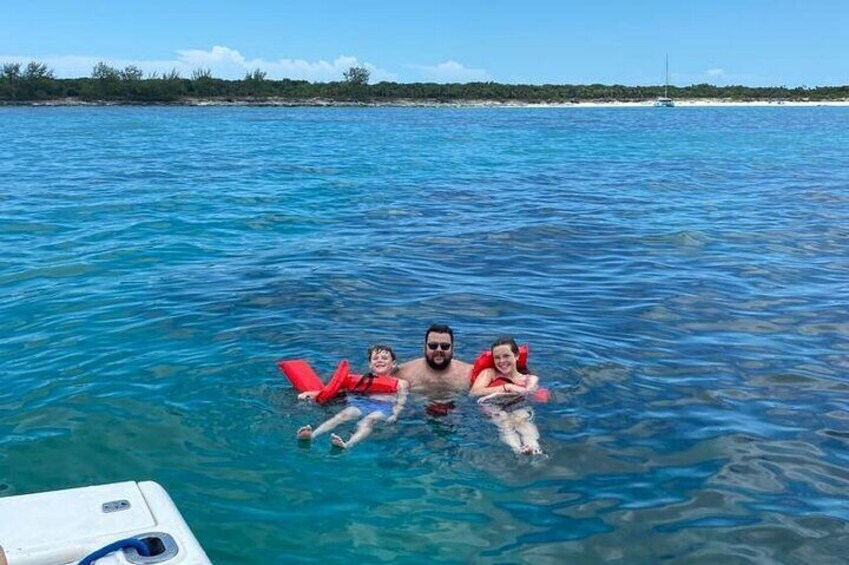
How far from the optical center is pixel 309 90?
158875 millimetres

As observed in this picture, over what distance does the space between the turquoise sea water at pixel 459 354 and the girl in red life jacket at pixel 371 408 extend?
0.52 ft

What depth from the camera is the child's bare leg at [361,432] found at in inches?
282

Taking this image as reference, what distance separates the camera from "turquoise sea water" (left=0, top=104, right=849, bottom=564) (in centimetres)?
619

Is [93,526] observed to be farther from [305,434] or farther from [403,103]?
[403,103]

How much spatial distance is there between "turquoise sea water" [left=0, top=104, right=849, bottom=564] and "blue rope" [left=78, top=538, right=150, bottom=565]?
5.47ft

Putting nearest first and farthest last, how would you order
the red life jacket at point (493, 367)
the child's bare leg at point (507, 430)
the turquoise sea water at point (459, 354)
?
the turquoise sea water at point (459, 354)
the child's bare leg at point (507, 430)
the red life jacket at point (493, 367)

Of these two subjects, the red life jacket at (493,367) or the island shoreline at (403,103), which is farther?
the island shoreline at (403,103)

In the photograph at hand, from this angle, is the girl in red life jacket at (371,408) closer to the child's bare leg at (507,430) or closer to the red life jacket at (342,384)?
the red life jacket at (342,384)

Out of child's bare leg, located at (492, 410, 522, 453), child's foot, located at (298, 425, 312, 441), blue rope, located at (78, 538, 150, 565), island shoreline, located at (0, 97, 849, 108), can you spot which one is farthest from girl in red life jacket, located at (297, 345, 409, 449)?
island shoreline, located at (0, 97, 849, 108)

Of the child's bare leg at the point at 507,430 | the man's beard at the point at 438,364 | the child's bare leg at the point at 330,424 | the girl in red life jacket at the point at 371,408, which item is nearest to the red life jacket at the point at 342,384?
the girl in red life jacket at the point at 371,408

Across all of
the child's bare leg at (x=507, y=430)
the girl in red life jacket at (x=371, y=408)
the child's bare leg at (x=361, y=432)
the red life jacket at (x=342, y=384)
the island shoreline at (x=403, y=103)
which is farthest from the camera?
the island shoreline at (x=403, y=103)

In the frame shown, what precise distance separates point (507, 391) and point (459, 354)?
6.05ft

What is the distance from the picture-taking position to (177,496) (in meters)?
6.55

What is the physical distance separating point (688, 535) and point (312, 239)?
12254mm
